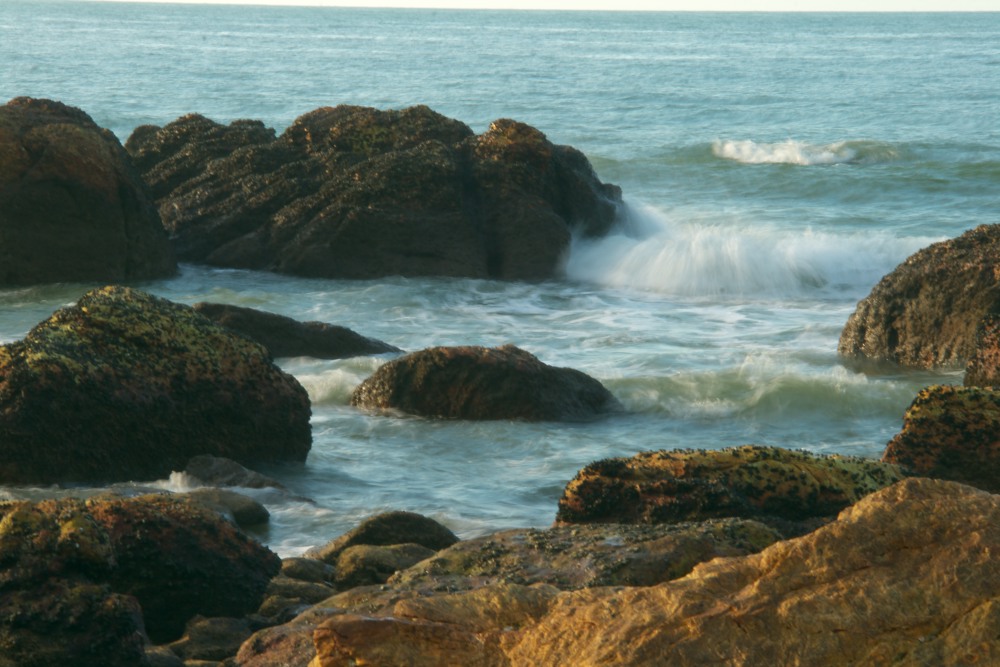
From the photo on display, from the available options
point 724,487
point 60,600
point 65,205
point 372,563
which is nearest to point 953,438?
point 724,487

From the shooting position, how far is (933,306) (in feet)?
38.3

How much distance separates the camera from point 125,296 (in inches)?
358

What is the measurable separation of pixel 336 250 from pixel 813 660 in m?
13.5

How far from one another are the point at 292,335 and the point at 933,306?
17.3 feet

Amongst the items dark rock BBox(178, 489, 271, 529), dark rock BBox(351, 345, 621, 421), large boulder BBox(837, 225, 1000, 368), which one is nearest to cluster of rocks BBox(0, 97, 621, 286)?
large boulder BBox(837, 225, 1000, 368)

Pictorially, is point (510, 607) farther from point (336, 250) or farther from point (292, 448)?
point (336, 250)

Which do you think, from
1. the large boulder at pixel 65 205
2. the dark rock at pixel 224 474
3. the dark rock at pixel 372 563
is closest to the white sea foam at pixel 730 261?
the large boulder at pixel 65 205

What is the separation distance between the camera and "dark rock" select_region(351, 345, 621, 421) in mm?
10000

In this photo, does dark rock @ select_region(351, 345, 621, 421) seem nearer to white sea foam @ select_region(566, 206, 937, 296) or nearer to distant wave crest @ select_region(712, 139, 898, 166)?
white sea foam @ select_region(566, 206, 937, 296)


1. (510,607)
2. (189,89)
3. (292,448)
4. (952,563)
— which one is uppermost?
(189,89)

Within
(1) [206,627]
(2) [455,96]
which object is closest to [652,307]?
(1) [206,627]

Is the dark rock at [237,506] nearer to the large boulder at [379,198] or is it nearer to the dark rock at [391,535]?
the dark rock at [391,535]

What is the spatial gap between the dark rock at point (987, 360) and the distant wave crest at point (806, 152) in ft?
64.9

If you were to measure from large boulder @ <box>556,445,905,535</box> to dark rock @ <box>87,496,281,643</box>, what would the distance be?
1.42 metres
